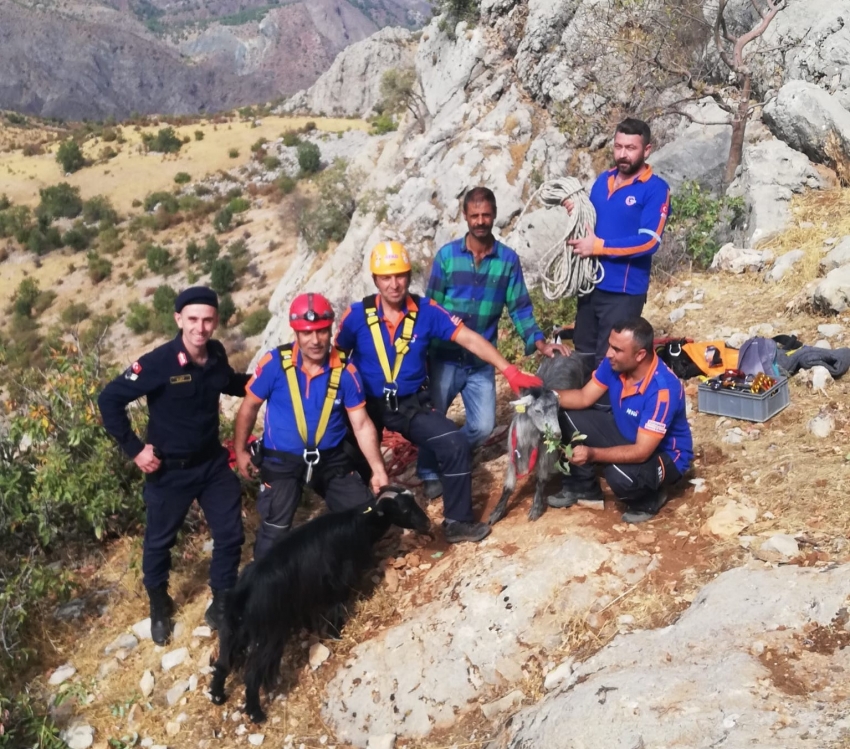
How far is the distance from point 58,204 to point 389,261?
32.2 meters

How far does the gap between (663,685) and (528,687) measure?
29.2 inches

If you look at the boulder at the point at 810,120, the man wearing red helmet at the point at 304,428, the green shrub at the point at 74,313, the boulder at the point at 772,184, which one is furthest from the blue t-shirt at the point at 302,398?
the green shrub at the point at 74,313

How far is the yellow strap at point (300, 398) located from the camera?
3947 millimetres

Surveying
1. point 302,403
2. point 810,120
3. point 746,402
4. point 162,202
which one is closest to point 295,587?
point 302,403

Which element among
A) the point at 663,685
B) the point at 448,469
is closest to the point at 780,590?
the point at 663,685

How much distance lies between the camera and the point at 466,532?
429 centimetres

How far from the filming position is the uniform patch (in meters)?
3.83

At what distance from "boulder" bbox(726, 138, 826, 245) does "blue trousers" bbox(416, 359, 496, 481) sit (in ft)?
15.8

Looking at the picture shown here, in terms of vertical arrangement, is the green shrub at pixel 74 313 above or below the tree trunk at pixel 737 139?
below

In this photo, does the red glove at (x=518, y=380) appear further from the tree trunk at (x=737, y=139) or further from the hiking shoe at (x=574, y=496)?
the tree trunk at (x=737, y=139)

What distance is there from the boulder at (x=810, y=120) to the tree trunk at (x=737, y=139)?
0.29m

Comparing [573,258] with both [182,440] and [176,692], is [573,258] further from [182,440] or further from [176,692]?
[176,692]

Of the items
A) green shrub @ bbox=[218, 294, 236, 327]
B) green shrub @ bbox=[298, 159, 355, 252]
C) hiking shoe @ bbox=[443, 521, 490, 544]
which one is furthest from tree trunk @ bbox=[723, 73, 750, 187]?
green shrub @ bbox=[218, 294, 236, 327]

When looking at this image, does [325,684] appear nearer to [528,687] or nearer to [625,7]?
[528,687]
